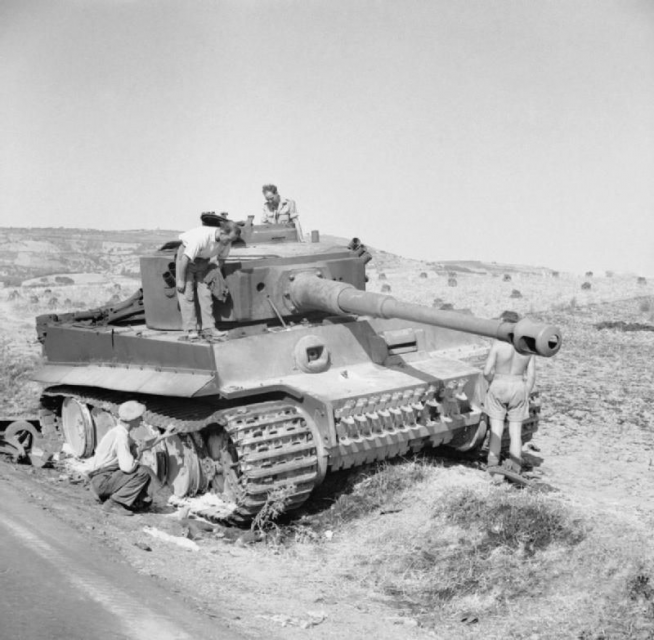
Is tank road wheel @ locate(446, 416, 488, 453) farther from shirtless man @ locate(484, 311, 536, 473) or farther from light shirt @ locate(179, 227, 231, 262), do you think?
light shirt @ locate(179, 227, 231, 262)

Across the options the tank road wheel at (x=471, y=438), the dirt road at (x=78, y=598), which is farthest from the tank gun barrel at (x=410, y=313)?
the dirt road at (x=78, y=598)

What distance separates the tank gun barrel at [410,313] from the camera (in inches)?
236

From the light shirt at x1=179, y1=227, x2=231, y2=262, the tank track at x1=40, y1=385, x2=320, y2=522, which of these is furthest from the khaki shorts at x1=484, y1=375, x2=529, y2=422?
the light shirt at x1=179, y1=227, x2=231, y2=262

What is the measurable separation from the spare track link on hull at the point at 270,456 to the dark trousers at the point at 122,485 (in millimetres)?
958

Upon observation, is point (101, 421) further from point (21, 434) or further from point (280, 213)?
point (280, 213)

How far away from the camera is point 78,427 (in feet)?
34.0

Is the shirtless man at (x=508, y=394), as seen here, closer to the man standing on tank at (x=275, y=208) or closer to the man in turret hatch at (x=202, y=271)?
the man in turret hatch at (x=202, y=271)

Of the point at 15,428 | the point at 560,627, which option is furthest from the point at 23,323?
the point at 560,627

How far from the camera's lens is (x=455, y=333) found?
9.41m

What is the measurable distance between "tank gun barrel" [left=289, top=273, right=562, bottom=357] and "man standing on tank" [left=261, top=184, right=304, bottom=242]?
7.46 feet

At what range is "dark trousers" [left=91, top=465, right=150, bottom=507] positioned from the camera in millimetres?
7809

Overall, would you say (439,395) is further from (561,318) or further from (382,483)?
(561,318)

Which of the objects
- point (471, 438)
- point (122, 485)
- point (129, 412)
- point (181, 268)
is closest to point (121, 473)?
point (122, 485)

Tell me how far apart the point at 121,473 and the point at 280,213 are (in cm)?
424
